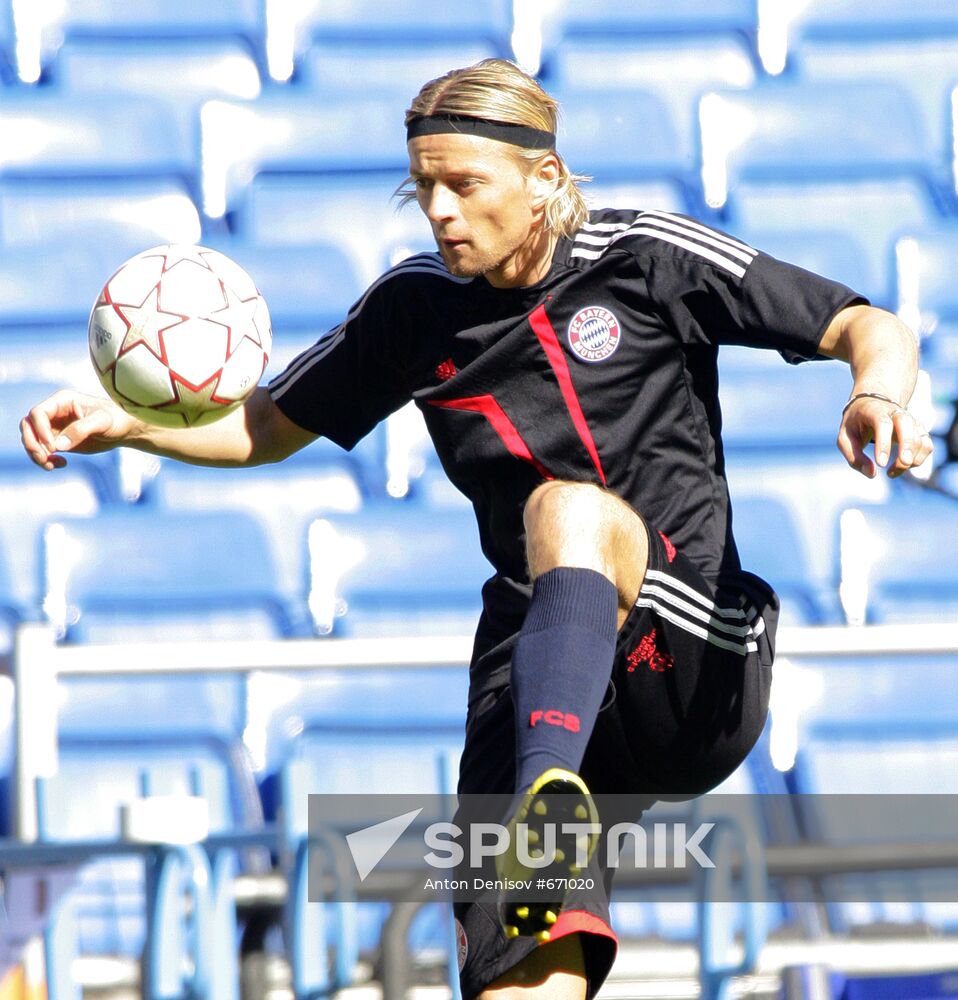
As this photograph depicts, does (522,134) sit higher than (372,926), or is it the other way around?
(522,134)

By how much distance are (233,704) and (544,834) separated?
3.03m

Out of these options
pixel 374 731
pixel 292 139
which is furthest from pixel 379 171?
pixel 374 731

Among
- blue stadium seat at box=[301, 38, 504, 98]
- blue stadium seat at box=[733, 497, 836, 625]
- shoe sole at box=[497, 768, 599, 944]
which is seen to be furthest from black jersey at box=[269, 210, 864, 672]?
blue stadium seat at box=[301, 38, 504, 98]

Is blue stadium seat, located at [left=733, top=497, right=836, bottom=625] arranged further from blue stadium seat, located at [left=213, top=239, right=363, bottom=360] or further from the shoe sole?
the shoe sole

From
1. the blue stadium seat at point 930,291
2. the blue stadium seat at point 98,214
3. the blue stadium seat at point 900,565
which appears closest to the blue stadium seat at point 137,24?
the blue stadium seat at point 98,214

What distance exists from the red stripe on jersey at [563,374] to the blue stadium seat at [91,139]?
339 centimetres

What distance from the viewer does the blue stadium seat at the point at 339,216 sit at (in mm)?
5809

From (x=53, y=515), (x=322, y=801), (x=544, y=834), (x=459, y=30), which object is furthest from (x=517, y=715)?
(x=459, y=30)

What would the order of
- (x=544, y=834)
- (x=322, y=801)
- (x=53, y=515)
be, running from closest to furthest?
1. (x=544, y=834)
2. (x=322, y=801)
3. (x=53, y=515)

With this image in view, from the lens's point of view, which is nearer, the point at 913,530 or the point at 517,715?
the point at 517,715

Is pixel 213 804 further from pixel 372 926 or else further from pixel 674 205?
pixel 674 205

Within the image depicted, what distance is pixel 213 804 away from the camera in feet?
14.9

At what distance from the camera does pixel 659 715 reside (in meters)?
2.56

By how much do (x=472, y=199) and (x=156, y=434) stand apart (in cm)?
80
